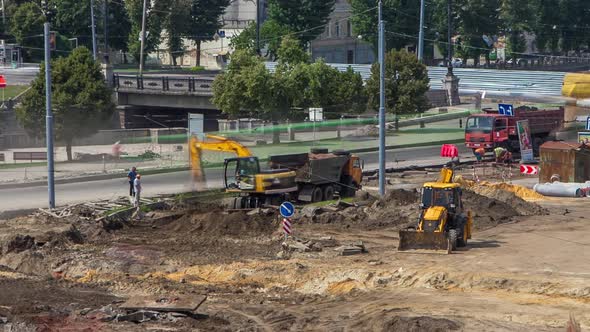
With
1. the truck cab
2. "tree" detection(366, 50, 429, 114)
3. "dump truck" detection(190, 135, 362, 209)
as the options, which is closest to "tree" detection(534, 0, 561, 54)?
"tree" detection(366, 50, 429, 114)

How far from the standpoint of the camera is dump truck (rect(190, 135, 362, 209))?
4059cm

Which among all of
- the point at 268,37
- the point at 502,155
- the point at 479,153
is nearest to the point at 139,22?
the point at 268,37

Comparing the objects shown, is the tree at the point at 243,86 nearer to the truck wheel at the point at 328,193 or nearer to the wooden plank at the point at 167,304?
the truck wheel at the point at 328,193

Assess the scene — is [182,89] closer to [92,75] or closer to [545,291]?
[92,75]

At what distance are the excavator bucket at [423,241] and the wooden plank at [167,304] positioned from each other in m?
8.51

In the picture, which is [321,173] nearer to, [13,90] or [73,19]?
[13,90]

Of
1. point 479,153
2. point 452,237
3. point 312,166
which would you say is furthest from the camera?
point 479,153

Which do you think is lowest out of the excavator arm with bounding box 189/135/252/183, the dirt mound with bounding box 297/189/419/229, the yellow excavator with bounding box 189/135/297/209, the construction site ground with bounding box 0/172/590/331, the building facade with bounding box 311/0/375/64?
the construction site ground with bounding box 0/172/590/331

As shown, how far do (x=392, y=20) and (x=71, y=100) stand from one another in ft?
184

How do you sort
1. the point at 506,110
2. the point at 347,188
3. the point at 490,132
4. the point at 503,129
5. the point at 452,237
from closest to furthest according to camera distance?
the point at 452,237, the point at 347,188, the point at 490,132, the point at 503,129, the point at 506,110

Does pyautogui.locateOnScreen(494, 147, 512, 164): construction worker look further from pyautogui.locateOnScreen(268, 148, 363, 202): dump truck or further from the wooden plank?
the wooden plank

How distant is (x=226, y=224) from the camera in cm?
3709

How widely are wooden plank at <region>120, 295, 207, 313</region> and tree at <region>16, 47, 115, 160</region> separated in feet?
118

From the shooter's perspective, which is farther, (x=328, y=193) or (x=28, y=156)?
(x=28, y=156)
